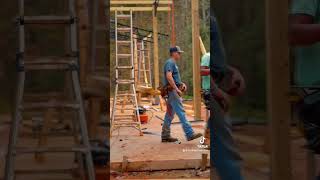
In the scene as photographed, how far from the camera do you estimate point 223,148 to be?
7.61 ft

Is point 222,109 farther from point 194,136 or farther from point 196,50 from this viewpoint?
point 196,50

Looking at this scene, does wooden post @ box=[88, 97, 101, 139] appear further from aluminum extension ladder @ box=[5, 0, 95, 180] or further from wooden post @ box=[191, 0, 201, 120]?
wooden post @ box=[191, 0, 201, 120]

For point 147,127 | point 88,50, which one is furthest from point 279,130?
point 147,127

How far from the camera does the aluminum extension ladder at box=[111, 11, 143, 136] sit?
8.77m

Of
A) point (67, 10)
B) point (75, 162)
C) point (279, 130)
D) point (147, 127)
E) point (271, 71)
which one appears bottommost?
point (147, 127)

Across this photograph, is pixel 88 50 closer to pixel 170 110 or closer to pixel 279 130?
pixel 279 130

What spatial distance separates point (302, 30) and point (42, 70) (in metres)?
1.10

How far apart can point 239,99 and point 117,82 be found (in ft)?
21.6

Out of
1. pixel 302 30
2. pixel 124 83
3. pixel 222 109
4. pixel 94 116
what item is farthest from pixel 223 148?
pixel 124 83

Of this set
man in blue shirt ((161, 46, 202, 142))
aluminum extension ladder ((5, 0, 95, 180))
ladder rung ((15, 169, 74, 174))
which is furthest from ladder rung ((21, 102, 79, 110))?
man in blue shirt ((161, 46, 202, 142))

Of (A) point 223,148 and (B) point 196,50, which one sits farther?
(B) point 196,50

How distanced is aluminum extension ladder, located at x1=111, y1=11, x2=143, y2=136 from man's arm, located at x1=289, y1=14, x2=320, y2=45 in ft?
21.6

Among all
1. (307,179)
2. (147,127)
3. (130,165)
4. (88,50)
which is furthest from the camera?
(147,127)

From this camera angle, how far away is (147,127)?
32.8 ft
